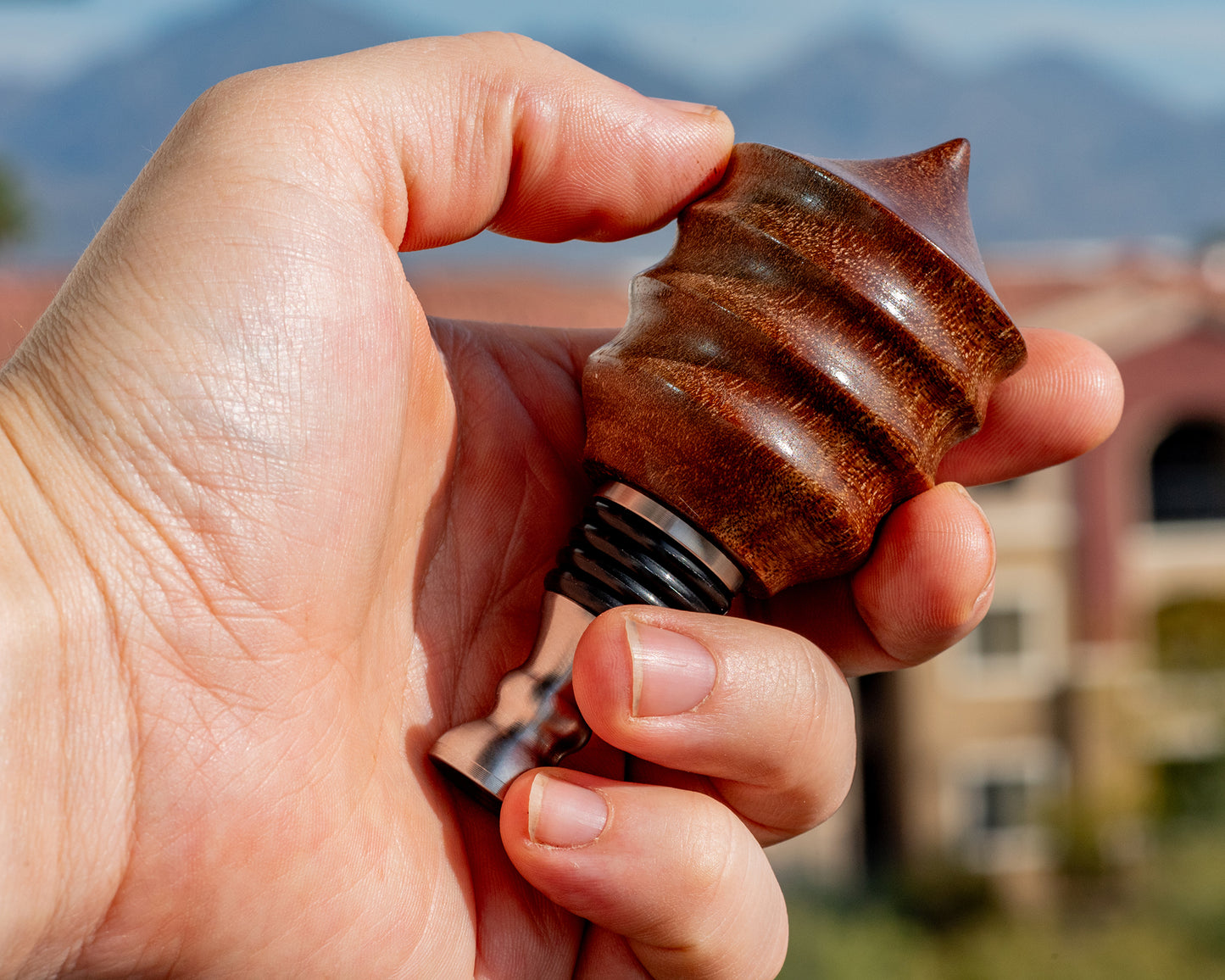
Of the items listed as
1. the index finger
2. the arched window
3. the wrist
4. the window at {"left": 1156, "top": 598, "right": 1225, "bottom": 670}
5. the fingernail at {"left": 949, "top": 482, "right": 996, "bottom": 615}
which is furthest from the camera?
the arched window

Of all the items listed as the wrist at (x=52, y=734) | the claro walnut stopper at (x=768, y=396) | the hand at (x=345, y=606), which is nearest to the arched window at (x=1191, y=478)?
the hand at (x=345, y=606)

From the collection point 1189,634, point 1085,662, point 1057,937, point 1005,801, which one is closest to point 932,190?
point 1085,662

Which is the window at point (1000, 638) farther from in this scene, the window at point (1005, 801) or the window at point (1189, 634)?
the window at point (1189, 634)

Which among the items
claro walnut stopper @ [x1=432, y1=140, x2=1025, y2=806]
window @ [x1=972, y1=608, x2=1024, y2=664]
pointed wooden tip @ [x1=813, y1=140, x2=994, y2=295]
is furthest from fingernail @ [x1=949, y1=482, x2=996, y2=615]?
window @ [x1=972, y1=608, x2=1024, y2=664]

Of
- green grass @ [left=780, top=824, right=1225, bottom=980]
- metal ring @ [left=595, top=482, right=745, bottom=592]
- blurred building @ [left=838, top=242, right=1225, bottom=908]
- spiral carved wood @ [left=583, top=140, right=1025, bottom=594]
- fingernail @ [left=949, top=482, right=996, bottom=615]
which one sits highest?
spiral carved wood @ [left=583, top=140, right=1025, bottom=594]

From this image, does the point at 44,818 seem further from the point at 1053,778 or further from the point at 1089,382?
the point at 1053,778

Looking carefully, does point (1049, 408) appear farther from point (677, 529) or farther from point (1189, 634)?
point (1189, 634)

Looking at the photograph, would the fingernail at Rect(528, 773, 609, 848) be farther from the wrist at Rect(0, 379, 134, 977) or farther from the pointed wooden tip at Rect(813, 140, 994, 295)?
the pointed wooden tip at Rect(813, 140, 994, 295)

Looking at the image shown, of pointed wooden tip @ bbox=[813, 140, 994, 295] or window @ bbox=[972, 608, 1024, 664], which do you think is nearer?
pointed wooden tip @ bbox=[813, 140, 994, 295]
